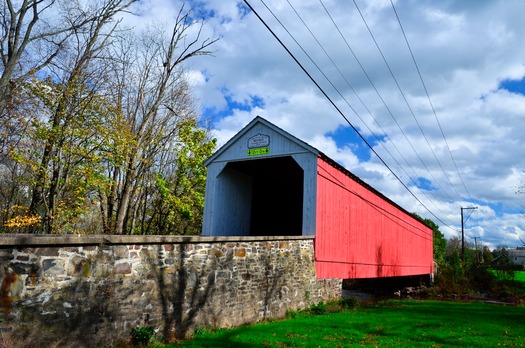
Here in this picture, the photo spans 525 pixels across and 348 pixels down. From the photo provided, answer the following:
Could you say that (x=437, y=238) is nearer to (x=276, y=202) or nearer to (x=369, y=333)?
(x=276, y=202)

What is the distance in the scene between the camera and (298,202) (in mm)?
17500

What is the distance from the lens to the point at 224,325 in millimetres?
8273

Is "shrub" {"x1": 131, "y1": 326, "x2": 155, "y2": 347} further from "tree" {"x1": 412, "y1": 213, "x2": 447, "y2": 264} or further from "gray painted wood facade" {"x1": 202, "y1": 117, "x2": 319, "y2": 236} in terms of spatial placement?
"tree" {"x1": 412, "y1": 213, "x2": 447, "y2": 264}

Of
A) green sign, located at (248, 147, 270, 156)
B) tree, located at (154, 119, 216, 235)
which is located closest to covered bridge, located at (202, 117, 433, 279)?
green sign, located at (248, 147, 270, 156)

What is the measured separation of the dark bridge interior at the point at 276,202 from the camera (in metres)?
16.8

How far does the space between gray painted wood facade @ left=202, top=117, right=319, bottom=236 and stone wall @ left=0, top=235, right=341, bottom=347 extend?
11.7 feet

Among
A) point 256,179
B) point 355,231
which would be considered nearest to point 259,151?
point 256,179

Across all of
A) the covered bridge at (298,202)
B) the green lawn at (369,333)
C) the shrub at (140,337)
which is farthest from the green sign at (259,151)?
the shrub at (140,337)

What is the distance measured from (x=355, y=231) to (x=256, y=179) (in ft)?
16.3

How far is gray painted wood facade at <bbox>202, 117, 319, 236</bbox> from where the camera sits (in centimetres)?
1269

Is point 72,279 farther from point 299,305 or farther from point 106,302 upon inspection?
point 299,305

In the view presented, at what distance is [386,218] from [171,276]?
15.4m

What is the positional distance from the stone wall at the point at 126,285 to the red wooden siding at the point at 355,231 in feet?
11.0

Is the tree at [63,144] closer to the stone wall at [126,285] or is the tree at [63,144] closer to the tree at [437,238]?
the stone wall at [126,285]
